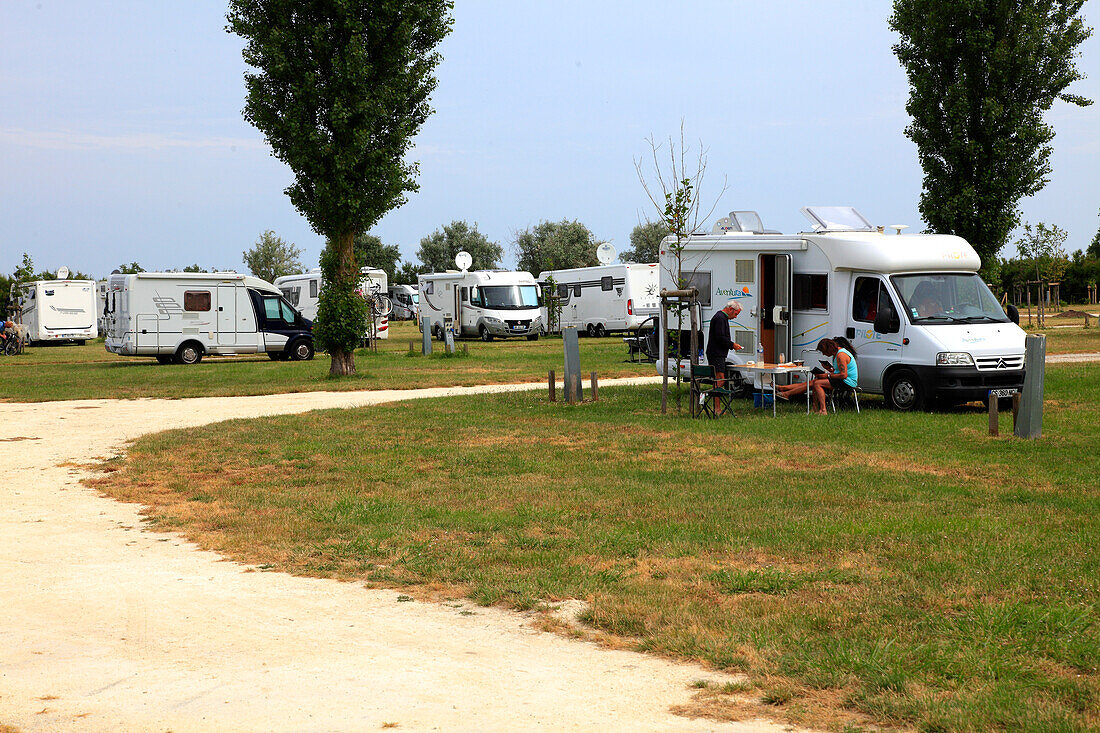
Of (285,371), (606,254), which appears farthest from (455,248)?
(285,371)

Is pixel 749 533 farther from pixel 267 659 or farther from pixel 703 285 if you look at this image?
pixel 703 285

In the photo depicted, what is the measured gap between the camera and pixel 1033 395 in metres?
11.7

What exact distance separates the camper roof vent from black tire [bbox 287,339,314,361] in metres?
18.6

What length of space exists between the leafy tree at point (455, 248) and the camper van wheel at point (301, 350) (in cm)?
4637

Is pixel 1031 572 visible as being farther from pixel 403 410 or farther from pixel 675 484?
pixel 403 410

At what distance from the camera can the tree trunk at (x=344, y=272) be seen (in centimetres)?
2383

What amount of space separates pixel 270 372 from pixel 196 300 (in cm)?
540

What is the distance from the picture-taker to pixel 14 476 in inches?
437

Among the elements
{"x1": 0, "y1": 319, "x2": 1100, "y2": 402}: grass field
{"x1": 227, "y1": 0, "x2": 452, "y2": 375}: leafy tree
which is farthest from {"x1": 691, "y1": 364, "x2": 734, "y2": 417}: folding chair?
{"x1": 227, "y1": 0, "x2": 452, "y2": 375}: leafy tree

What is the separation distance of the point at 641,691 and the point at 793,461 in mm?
6383

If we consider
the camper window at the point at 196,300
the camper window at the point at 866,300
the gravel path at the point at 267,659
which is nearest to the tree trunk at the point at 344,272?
the camper window at the point at 196,300

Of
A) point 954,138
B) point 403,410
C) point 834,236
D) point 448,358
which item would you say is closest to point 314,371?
point 448,358

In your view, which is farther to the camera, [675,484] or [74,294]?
[74,294]

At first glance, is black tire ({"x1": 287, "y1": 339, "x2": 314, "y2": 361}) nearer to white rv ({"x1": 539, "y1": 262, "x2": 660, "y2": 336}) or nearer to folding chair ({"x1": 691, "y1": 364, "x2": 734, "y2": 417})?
white rv ({"x1": 539, "y1": 262, "x2": 660, "y2": 336})
